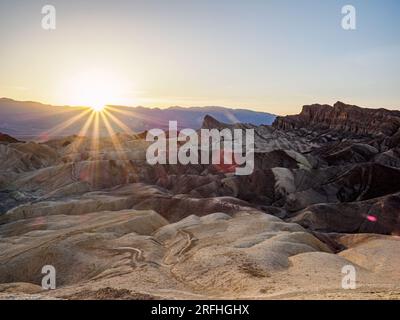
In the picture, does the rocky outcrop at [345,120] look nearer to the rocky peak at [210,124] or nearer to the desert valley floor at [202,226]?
the desert valley floor at [202,226]

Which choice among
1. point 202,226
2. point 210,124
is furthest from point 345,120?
point 202,226

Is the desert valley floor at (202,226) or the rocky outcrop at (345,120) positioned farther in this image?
the rocky outcrop at (345,120)

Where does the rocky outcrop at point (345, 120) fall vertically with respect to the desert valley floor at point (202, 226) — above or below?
above

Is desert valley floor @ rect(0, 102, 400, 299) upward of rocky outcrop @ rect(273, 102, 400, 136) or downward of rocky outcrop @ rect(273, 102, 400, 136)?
downward

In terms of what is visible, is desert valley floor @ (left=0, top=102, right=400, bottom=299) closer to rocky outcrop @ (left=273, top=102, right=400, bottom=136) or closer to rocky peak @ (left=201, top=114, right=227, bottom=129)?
rocky outcrop @ (left=273, top=102, right=400, bottom=136)

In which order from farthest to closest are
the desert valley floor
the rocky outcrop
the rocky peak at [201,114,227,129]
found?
1. the rocky peak at [201,114,227,129]
2. the rocky outcrop
3. the desert valley floor

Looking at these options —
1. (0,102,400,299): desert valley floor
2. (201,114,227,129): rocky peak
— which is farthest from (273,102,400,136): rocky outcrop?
(201,114,227,129): rocky peak

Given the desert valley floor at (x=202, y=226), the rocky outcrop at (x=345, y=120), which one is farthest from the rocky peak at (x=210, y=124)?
the rocky outcrop at (x=345, y=120)

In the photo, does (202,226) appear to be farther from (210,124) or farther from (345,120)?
(345,120)

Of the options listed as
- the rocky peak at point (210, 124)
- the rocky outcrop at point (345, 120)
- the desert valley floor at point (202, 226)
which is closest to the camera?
the desert valley floor at point (202, 226)

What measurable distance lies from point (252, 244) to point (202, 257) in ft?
18.8

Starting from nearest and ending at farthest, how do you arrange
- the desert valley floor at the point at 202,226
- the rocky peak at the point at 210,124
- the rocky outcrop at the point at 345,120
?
1. the desert valley floor at the point at 202,226
2. the rocky outcrop at the point at 345,120
3. the rocky peak at the point at 210,124

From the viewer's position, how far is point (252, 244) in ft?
105
